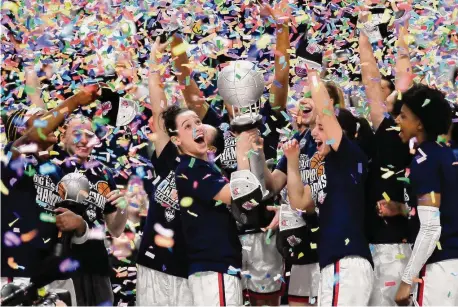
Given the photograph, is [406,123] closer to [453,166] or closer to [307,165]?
[453,166]

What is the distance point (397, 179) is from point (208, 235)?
1.20 meters

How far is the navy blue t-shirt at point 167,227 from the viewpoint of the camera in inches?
223

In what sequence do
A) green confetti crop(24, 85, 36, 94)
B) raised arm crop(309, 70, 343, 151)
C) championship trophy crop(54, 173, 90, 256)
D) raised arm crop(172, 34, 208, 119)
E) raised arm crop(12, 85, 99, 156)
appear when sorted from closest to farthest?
raised arm crop(309, 70, 343, 151)
raised arm crop(12, 85, 99, 156)
championship trophy crop(54, 173, 90, 256)
raised arm crop(172, 34, 208, 119)
green confetti crop(24, 85, 36, 94)

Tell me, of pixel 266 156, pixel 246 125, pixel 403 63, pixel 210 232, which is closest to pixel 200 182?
pixel 210 232

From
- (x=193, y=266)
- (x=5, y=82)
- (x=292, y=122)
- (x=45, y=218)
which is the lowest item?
(x=193, y=266)

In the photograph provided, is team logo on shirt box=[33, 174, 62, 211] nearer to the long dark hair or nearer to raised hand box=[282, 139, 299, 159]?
raised hand box=[282, 139, 299, 159]

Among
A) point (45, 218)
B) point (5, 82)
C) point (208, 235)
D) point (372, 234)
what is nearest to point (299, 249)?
point (372, 234)

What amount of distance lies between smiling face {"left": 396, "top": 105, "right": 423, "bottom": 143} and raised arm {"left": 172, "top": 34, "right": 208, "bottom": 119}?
146 centimetres

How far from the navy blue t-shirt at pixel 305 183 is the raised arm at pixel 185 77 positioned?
69 cm

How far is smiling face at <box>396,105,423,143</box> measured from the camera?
5.21m

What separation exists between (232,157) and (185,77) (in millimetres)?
611

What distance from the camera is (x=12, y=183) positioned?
5.60 m

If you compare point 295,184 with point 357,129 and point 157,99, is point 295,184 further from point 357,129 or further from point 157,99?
point 157,99

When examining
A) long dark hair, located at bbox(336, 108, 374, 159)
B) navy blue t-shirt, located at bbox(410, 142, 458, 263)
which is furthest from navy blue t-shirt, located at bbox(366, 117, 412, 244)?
navy blue t-shirt, located at bbox(410, 142, 458, 263)
